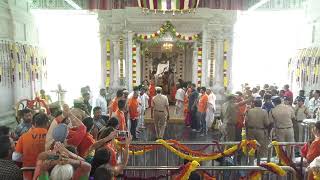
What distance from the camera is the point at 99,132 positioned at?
13.3 feet

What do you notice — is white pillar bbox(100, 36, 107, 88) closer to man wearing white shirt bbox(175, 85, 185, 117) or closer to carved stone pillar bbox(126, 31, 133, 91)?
carved stone pillar bbox(126, 31, 133, 91)

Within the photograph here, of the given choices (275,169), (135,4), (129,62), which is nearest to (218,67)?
(129,62)

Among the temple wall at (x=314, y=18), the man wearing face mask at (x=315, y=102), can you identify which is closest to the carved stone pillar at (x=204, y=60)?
the temple wall at (x=314, y=18)

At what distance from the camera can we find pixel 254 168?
386 centimetres

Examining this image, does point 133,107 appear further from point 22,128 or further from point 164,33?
point 164,33

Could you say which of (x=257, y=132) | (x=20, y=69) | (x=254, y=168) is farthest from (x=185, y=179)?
(x=20, y=69)

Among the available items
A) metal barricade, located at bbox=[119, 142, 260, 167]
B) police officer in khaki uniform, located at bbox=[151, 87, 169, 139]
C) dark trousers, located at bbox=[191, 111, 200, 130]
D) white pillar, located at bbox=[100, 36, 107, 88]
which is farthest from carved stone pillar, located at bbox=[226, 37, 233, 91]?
metal barricade, located at bbox=[119, 142, 260, 167]

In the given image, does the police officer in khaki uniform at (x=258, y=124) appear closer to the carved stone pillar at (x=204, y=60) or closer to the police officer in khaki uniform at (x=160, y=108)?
the police officer in khaki uniform at (x=160, y=108)

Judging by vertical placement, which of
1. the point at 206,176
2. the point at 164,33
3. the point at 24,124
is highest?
the point at 164,33

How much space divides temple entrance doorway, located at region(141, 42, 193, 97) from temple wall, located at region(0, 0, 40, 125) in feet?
20.7

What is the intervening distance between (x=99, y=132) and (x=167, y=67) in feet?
41.2

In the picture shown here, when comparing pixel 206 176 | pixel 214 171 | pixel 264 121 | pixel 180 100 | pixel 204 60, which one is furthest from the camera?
pixel 204 60

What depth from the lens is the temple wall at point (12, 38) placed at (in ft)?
31.4

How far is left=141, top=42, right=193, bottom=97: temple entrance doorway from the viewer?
1631cm
